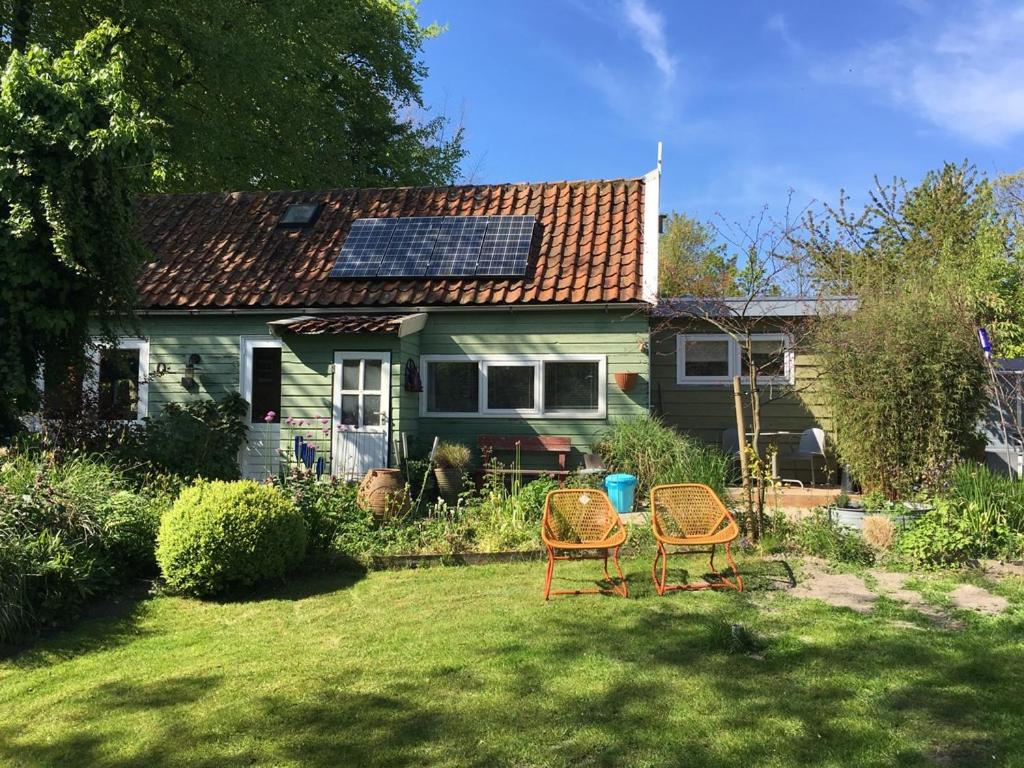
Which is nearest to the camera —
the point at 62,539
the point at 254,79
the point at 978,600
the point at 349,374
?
the point at 978,600

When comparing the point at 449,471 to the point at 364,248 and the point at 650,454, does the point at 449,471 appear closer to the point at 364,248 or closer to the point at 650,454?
the point at 650,454

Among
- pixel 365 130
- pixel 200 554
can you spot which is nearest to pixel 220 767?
pixel 200 554

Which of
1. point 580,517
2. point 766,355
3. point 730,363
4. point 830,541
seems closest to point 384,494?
point 580,517

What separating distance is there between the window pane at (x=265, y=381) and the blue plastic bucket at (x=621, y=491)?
6356 millimetres

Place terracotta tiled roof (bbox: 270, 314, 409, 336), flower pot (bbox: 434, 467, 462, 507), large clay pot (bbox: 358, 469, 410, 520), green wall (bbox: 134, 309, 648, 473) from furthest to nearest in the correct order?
green wall (bbox: 134, 309, 648, 473)
terracotta tiled roof (bbox: 270, 314, 409, 336)
flower pot (bbox: 434, 467, 462, 507)
large clay pot (bbox: 358, 469, 410, 520)

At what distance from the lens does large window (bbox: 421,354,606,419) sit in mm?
11680

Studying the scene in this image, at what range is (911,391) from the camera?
26.5ft

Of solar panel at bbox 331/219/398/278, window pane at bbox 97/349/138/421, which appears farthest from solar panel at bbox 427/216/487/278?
window pane at bbox 97/349/138/421

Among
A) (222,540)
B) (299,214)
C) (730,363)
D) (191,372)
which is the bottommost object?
(222,540)

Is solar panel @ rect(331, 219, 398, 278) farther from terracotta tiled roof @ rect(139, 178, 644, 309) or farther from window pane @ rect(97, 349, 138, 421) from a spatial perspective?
window pane @ rect(97, 349, 138, 421)

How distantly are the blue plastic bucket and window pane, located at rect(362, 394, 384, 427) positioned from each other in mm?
4011

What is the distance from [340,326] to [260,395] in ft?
8.21

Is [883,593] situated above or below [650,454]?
below

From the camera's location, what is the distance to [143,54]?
62.3 ft
